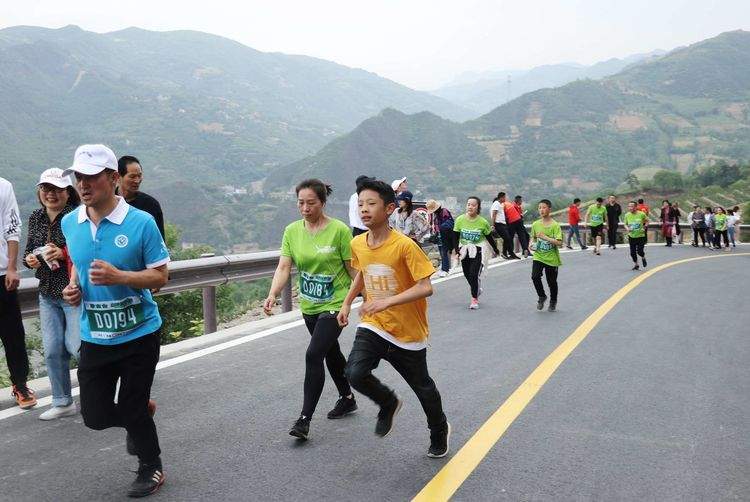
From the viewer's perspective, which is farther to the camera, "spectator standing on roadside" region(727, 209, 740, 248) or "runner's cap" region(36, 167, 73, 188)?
"spectator standing on roadside" region(727, 209, 740, 248)

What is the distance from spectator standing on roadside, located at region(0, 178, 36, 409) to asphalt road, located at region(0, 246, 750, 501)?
0.31 m

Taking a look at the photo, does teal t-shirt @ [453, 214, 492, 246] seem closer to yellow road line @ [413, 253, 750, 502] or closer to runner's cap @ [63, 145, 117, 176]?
yellow road line @ [413, 253, 750, 502]

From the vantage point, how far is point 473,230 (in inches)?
465

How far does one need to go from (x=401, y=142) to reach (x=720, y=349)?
184367mm

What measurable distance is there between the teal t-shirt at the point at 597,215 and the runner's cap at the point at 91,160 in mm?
25337

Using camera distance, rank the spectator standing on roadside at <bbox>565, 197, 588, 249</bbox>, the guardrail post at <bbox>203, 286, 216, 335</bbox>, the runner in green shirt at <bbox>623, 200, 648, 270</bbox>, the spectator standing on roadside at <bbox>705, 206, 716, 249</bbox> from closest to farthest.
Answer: the guardrail post at <bbox>203, 286, 216, 335</bbox> → the runner in green shirt at <bbox>623, 200, 648, 270</bbox> → the spectator standing on roadside at <bbox>565, 197, 588, 249</bbox> → the spectator standing on roadside at <bbox>705, 206, 716, 249</bbox>

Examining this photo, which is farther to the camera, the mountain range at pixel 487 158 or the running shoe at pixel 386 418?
the mountain range at pixel 487 158

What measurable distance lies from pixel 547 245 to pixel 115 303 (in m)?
8.72

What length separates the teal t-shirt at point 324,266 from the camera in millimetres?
5176

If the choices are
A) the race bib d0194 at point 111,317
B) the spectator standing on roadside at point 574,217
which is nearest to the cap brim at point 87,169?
the race bib d0194 at point 111,317

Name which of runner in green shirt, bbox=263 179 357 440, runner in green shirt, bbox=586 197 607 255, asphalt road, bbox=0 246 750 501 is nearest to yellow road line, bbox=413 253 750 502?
asphalt road, bbox=0 246 750 501

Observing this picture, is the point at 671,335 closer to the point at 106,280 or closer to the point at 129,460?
the point at 129,460

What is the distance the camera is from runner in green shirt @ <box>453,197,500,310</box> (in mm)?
11617

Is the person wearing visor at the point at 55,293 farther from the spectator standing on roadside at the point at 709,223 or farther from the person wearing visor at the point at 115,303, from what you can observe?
the spectator standing on roadside at the point at 709,223
